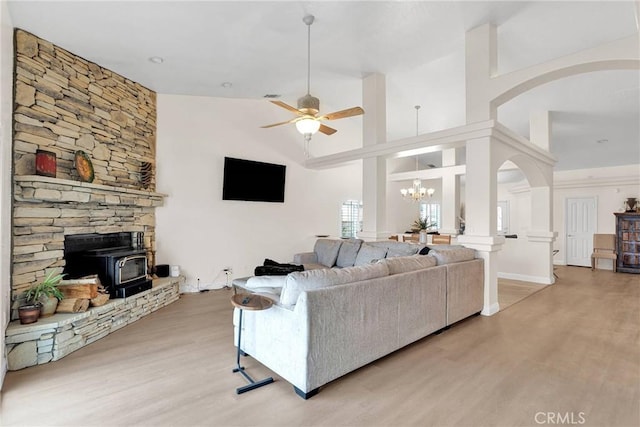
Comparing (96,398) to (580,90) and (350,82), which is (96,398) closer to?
(350,82)

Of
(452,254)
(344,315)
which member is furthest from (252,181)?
(344,315)

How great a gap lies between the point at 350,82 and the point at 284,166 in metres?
2.21

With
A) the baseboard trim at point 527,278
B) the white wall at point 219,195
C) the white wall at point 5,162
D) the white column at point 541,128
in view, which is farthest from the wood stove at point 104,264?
the white column at point 541,128

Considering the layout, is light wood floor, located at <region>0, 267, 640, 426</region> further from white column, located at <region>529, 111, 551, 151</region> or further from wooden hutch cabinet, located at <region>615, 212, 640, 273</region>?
wooden hutch cabinet, located at <region>615, 212, 640, 273</region>

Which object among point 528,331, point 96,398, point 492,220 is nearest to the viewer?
point 96,398

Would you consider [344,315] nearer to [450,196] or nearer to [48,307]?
[48,307]

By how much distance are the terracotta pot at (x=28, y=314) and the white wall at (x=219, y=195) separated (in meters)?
2.29

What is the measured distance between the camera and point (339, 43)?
4125mm

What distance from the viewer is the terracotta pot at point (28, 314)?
9.20 feet

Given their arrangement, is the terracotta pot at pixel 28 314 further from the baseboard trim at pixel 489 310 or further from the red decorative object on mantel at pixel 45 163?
the baseboard trim at pixel 489 310

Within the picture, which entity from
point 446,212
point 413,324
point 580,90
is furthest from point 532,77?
point 446,212

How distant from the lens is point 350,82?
18.7 feet

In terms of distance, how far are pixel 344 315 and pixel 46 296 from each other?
2992 millimetres

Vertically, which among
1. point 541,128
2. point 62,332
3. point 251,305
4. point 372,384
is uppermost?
point 541,128
